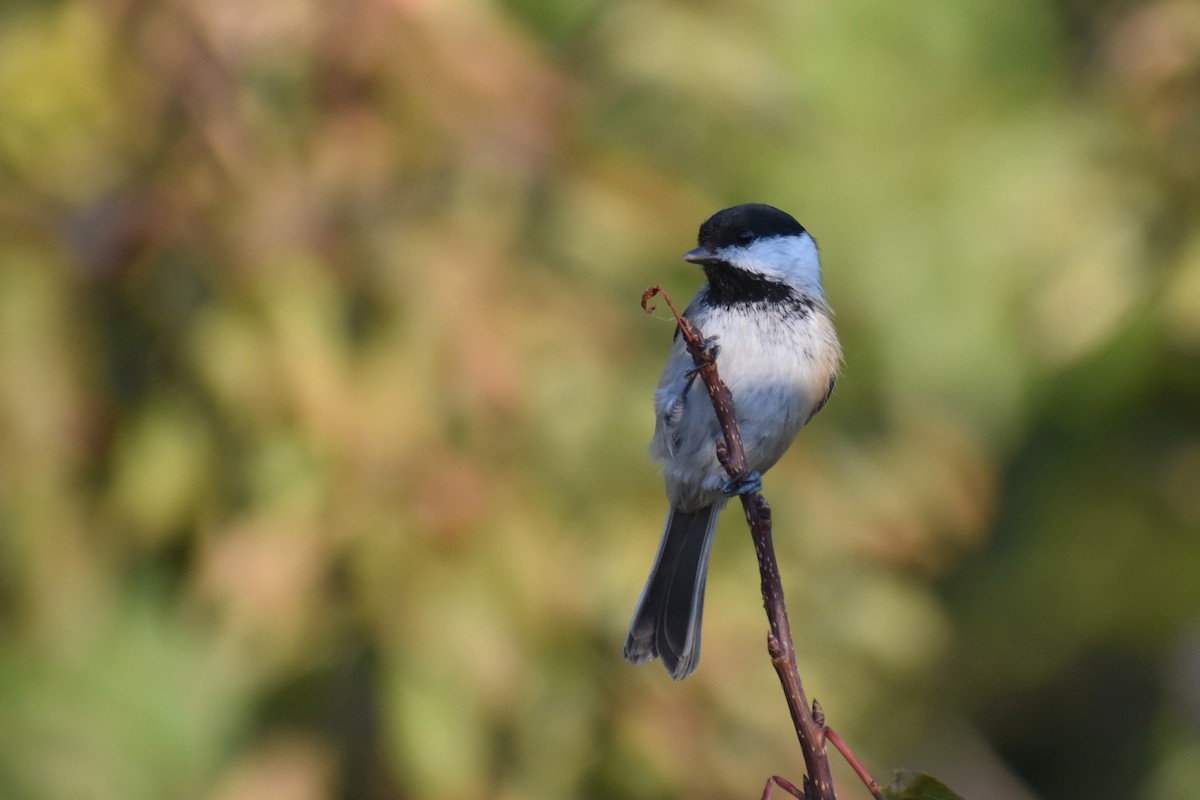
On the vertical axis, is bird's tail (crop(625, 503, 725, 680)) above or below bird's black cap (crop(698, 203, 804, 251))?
below

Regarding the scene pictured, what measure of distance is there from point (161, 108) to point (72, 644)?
3.90 feet

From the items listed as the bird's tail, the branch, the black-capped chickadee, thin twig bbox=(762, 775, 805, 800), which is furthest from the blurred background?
thin twig bbox=(762, 775, 805, 800)

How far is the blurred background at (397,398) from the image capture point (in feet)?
9.44

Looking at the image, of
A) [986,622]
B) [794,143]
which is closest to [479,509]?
[794,143]

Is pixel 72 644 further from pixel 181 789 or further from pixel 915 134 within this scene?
pixel 915 134

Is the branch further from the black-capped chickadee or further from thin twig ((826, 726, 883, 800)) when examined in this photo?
→ the black-capped chickadee

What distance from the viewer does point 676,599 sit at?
8.36 ft

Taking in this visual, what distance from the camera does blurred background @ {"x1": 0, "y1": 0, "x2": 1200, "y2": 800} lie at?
288 centimetres

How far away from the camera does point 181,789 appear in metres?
3.15

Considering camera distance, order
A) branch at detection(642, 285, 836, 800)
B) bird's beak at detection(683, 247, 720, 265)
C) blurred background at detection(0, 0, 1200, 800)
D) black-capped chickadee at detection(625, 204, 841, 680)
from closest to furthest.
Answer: branch at detection(642, 285, 836, 800) < bird's beak at detection(683, 247, 720, 265) < black-capped chickadee at detection(625, 204, 841, 680) < blurred background at detection(0, 0, 1200, 800)

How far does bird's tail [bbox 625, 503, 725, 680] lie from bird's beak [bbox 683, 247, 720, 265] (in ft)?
1.95

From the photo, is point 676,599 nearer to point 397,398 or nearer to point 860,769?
point 397,398

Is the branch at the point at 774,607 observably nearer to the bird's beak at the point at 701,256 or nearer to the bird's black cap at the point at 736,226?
the bird's beak at the point at 701,256

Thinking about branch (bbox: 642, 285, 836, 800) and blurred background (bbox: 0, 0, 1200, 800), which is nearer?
branch (bbox: 642, 285, 836, 800)
